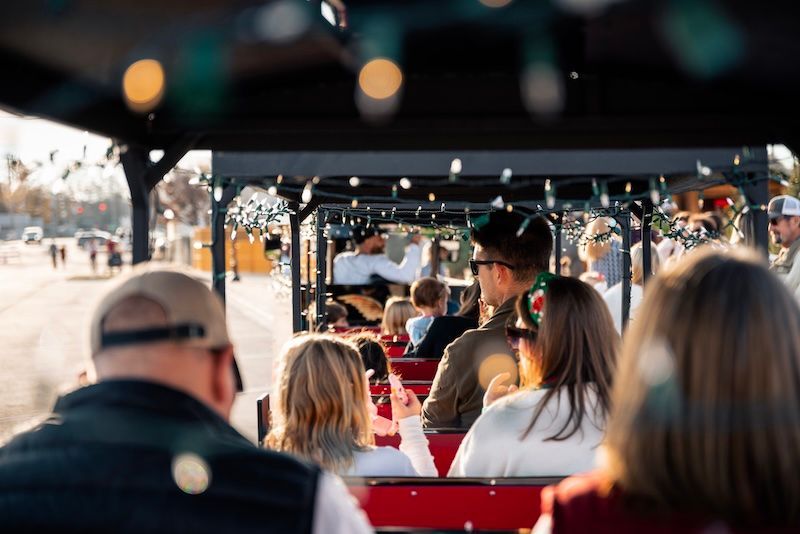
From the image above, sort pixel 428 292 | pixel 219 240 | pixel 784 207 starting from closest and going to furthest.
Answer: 1. pixel 219 240
2. pixel 784 207
3. pixel 428 292

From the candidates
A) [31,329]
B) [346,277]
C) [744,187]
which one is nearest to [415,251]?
[346,277]

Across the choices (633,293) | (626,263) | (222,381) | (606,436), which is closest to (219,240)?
(222,381)

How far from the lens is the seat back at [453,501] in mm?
2914

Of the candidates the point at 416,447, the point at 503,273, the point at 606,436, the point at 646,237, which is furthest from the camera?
the point at 646,237

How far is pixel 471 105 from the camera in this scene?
298cm

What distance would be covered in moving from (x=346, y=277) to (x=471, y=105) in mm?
8729

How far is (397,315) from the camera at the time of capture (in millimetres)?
8602

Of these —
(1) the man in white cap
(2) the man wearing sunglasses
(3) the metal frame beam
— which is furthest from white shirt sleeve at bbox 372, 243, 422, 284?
(3) the metal frame beam

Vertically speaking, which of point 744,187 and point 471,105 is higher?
point 471,105

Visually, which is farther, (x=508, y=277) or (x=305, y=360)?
(x=508, y=277)

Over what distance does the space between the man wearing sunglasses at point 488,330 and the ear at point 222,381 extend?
2312 millimetres

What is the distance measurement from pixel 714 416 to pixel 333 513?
63 cm

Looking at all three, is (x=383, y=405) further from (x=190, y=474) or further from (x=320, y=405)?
(x=190, y=474)

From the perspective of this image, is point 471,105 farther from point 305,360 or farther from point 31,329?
point 31,329
